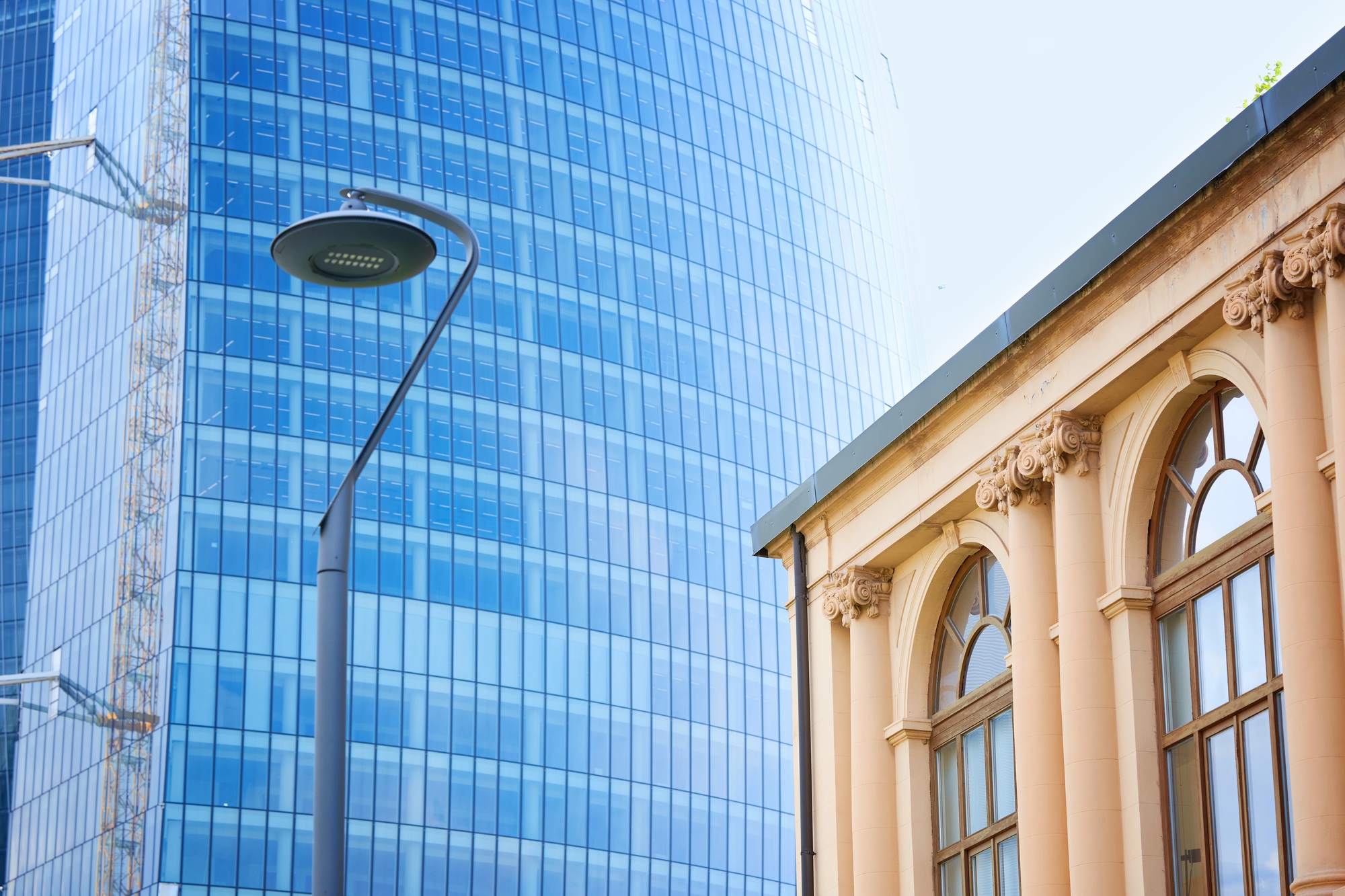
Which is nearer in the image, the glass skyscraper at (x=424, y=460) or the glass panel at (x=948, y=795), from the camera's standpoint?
the glass panel at (x=948, y=795)

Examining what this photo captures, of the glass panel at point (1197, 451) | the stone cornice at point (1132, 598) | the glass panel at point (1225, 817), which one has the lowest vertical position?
the glass panel at point (1225, 817)

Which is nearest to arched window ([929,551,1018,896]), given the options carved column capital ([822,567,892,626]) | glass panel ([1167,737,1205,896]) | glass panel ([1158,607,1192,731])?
carved column capital ([822,567,892,626])

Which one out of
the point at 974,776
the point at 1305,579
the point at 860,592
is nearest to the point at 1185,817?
the point at 1305,579

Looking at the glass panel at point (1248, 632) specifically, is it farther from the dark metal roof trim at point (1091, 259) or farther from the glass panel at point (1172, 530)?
the dark metal roof trim at point (1091, 259)

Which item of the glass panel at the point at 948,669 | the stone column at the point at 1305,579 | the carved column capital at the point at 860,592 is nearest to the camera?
the stone column at the point at 1305,579

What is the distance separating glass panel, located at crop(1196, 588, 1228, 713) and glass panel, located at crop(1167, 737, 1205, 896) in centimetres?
52

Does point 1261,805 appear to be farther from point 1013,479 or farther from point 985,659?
point 985,659

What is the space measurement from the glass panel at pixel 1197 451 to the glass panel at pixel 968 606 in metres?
4.65

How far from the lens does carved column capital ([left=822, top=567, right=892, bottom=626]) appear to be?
27391 millimetres

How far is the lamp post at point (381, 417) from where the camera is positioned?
1448 cm

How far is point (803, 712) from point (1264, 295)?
35.6ft

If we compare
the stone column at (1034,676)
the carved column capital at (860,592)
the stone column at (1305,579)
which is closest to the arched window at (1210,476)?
the stone column at (1305,579)

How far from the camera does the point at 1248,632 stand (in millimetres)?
20172

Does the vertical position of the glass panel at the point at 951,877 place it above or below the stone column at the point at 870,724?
below
